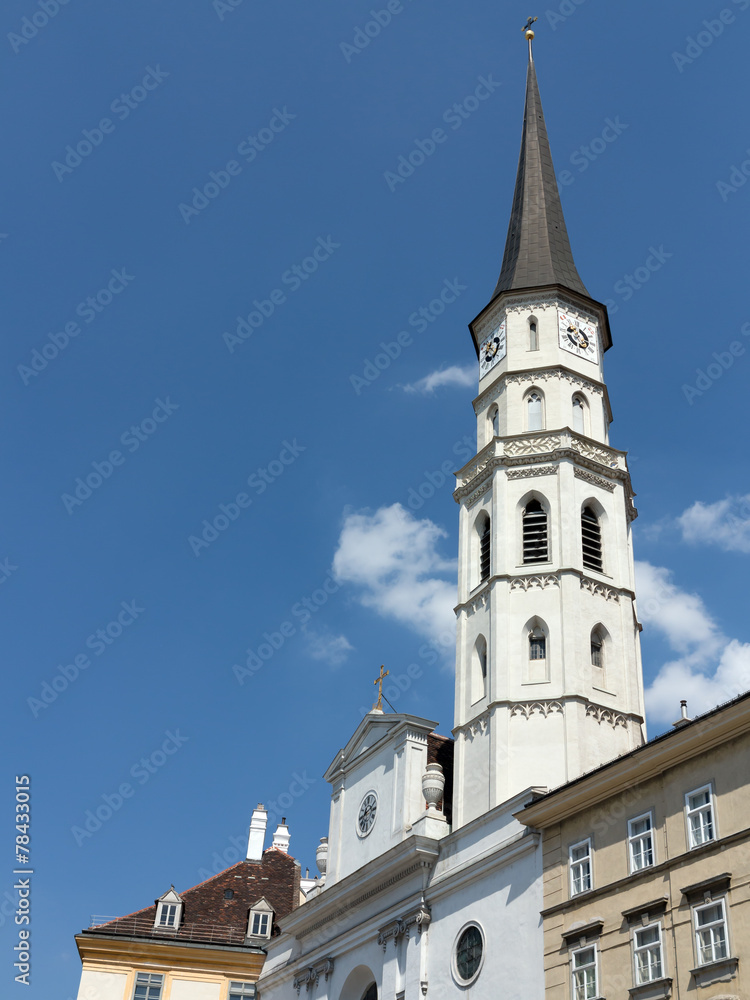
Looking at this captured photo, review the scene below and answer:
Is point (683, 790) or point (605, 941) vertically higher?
point (683, 790)

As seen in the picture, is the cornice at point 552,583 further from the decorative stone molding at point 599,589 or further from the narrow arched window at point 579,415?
the narrow arched window at point 579,415

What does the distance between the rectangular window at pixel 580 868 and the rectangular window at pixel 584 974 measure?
4.80ft

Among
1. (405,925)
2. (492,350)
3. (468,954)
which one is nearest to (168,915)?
(405,925)

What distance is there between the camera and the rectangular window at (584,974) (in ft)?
86.9

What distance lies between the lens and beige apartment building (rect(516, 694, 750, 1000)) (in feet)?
77.6

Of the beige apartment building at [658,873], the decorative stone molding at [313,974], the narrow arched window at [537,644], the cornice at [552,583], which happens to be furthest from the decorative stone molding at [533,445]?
the decorative stone molding at [313,974]

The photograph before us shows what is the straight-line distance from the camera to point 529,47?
208 feet

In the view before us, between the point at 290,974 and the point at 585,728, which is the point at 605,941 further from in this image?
the point at 290,974

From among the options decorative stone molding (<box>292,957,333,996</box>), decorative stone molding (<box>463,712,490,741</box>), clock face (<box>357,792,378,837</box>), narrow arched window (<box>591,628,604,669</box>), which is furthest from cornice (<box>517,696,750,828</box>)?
decorative stone molding (<box>292,957,333,996</box>)

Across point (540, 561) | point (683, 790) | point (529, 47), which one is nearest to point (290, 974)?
point (540, 561)

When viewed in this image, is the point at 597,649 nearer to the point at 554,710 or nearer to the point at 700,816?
the point at 554,710

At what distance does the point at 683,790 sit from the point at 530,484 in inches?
656

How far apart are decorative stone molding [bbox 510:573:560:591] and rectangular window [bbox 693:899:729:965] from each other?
15323 mm

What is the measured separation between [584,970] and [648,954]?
2445mm
